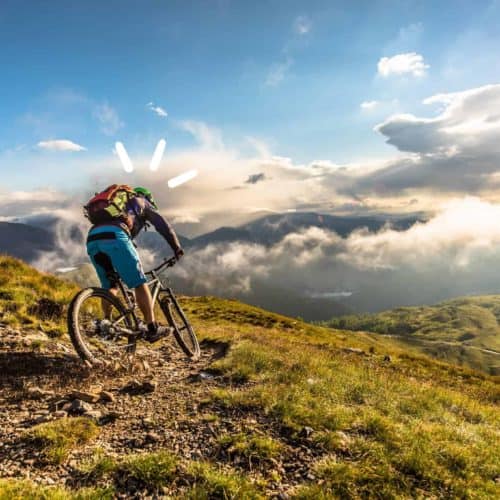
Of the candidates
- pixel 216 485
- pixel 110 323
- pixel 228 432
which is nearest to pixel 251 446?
pixel 228 432

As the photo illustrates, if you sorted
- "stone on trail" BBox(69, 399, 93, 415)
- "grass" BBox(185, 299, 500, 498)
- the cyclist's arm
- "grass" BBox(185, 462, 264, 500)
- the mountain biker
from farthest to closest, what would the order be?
the cyclist's arm
the mountain biker
"stone on trail" BBox(69, 399, 93, 415)
"grass" BBox(185, 299, 500, 498)
"grass" BBox(185, 462, 264, 500)

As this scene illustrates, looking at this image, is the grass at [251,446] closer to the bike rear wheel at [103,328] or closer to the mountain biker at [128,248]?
the bike rear wheel at [103,328]

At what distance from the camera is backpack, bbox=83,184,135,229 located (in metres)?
7.24

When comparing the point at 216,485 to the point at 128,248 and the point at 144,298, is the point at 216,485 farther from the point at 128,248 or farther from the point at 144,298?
the point at 128,248

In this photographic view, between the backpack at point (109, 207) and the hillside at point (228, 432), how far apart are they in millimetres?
3359

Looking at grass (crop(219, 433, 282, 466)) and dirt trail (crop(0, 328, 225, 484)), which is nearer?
dirt trail (crop(0, 328, 225, 484))

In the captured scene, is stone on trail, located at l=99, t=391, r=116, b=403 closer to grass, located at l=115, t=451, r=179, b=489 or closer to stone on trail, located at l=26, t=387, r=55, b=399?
stone on trail, located at l=26, t=387, r=55, b=399

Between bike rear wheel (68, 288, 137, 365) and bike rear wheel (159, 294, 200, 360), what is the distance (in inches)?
73.6

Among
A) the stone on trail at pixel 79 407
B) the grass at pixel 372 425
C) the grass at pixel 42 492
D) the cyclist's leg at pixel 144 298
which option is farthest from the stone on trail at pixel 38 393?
the grass at pixel 372 425

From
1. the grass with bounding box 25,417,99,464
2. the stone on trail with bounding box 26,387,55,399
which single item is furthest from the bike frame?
the grass with bounding box 25,417,99,464

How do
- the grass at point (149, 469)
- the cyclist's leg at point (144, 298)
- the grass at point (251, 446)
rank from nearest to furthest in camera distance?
1. the grass at point (149, 469)
2. the grass at point (251, 446)
3. the cyclist's leg at point (144, 298)

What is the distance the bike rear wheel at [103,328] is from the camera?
6.53m

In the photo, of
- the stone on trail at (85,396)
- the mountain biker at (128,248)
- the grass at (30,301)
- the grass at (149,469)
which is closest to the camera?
the grass at (149,469)

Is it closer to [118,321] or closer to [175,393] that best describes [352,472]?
[175,393]
